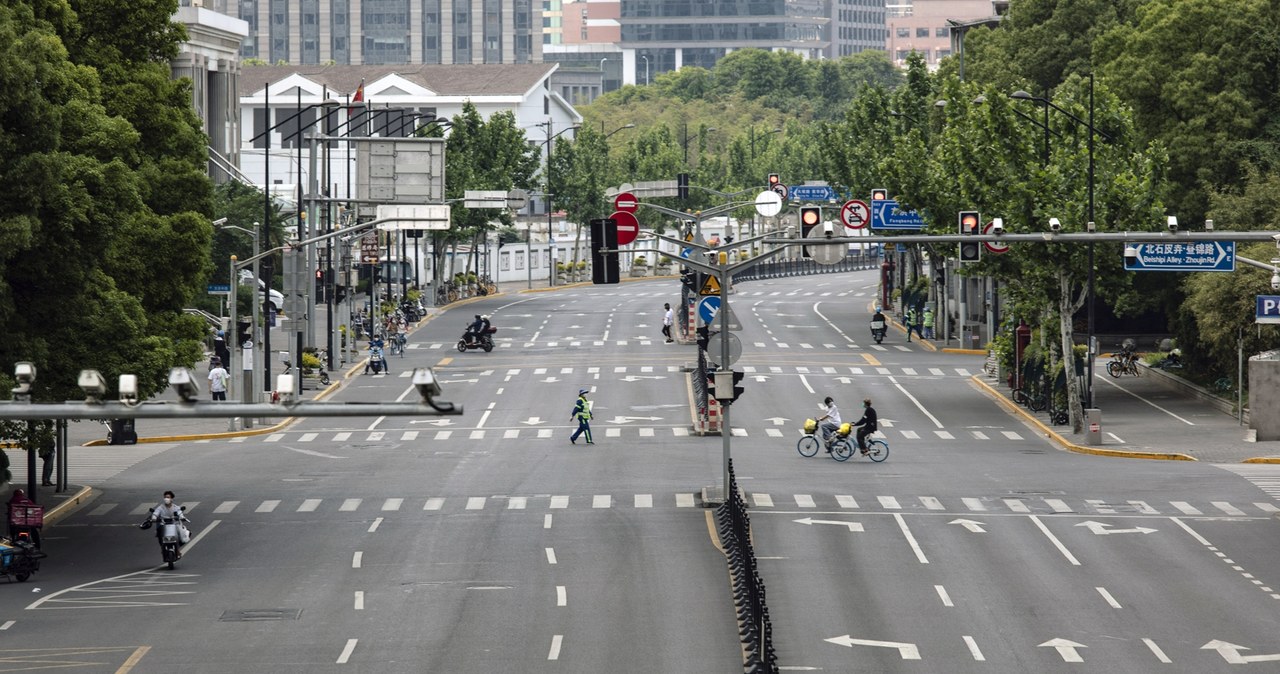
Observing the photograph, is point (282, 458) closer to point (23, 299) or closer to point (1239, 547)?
point (23, 299)

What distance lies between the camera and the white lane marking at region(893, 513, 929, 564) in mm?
34188

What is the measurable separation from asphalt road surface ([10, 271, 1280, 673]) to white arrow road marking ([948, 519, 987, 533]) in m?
0.10

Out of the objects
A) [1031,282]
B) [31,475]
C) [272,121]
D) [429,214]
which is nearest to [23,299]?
[31,475]

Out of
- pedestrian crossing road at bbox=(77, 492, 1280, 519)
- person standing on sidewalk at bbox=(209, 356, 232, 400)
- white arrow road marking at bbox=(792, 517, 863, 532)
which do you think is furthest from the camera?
person standing on sidewalk at bbox=(209, 356, 232, 400)

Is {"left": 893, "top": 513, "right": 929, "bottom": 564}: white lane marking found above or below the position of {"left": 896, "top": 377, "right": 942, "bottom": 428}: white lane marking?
below

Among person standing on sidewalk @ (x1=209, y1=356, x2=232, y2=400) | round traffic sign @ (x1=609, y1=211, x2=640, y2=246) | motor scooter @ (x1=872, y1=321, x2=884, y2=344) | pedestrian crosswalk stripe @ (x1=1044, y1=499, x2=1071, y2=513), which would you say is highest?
round traffic sign @ (x1=609, y1=211, x2=640, y2=246)

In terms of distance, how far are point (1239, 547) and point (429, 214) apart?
25.7 m

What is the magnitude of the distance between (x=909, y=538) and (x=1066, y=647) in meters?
9.39

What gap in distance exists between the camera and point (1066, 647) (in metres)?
27.0

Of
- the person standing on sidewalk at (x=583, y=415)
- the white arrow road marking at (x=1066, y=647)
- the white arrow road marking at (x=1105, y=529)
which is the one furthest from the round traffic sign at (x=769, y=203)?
the white arrow road marking at (x=1066, y=647)

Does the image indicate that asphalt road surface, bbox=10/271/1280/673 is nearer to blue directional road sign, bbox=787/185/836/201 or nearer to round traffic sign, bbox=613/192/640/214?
round traffic sign, bbox=613/192/640/214

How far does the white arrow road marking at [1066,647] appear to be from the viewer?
26.3 meters

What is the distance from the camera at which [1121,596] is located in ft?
100

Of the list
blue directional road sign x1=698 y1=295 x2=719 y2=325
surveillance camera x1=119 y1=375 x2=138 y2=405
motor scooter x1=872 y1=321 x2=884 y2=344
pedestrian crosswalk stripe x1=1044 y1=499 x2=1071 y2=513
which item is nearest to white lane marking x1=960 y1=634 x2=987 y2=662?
surveillance camera x1=119 y1=375 x2=138 y2=405
